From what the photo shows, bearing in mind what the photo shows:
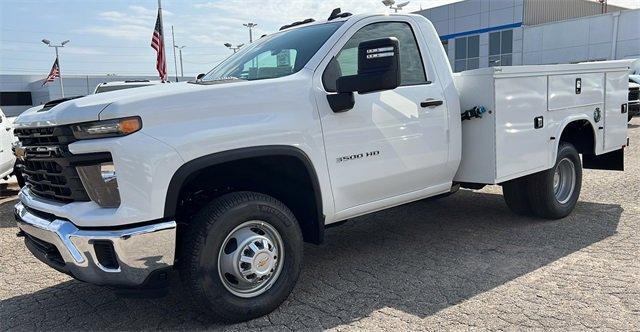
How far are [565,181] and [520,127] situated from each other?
1.52 m

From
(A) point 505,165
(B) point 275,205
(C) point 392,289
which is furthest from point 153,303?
(A) point 505,165

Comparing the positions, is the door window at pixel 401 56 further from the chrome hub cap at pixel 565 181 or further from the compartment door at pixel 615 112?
the compartment door at pixel 615 112

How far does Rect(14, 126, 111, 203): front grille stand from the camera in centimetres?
314

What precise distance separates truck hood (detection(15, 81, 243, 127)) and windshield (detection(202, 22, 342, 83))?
0.80 m

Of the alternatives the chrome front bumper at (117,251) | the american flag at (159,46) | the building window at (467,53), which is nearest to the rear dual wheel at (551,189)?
the chrome front bumper at (117,251)

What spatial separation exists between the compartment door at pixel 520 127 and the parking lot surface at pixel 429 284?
733 mm

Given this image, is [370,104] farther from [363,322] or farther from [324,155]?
[363,322]

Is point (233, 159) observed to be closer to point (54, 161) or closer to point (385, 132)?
point (54, 161)

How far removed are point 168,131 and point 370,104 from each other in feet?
5.16

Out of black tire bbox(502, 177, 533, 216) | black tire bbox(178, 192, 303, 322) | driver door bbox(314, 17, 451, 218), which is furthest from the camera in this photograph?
black tire bbox(502, 177, 533, 216)

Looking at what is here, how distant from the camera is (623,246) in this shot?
4895mm

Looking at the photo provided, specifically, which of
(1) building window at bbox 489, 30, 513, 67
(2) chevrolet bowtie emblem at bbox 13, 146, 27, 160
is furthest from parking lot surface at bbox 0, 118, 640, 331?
(1) building window at bbox 489, 30, 513, 67

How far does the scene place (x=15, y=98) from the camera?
62.2 metres

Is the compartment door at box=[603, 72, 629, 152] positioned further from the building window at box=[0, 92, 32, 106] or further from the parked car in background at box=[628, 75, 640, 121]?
the building window at box=[0, 92, 32, 106]
